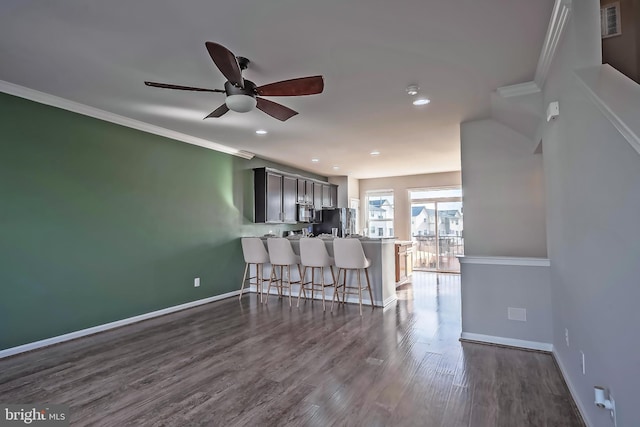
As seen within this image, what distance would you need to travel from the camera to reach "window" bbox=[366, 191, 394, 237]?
30.6ft

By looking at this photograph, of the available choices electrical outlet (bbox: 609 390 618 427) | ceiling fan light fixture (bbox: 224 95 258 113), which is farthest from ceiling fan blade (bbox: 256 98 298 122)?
electrical outlet (bbox: 609 390 618 427)

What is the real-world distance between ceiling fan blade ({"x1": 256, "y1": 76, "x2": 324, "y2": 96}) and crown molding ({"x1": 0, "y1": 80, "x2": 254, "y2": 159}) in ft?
7.88

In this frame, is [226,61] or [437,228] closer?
[226,61]

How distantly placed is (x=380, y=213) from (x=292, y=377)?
7.32m

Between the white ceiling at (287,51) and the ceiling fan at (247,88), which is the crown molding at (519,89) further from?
the ceiling fan at (247,88)

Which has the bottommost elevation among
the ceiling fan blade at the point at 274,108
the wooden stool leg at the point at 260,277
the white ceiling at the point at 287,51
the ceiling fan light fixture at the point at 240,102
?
the wooden stool leg at the point at 260,277

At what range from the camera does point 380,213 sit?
9.54 metres

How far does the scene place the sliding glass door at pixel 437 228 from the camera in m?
8.41

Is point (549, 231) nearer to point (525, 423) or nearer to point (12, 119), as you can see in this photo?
point (525, 423)

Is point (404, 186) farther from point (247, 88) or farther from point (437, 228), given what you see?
point (247, 88)

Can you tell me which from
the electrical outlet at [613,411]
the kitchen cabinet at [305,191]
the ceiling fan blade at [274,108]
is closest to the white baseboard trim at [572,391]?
the electrical outlet at [613,411]

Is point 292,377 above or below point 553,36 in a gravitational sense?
below

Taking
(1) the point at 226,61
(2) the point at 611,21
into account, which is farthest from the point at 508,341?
(1) the point at 226,61

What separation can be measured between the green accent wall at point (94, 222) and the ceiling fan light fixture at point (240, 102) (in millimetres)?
2257
